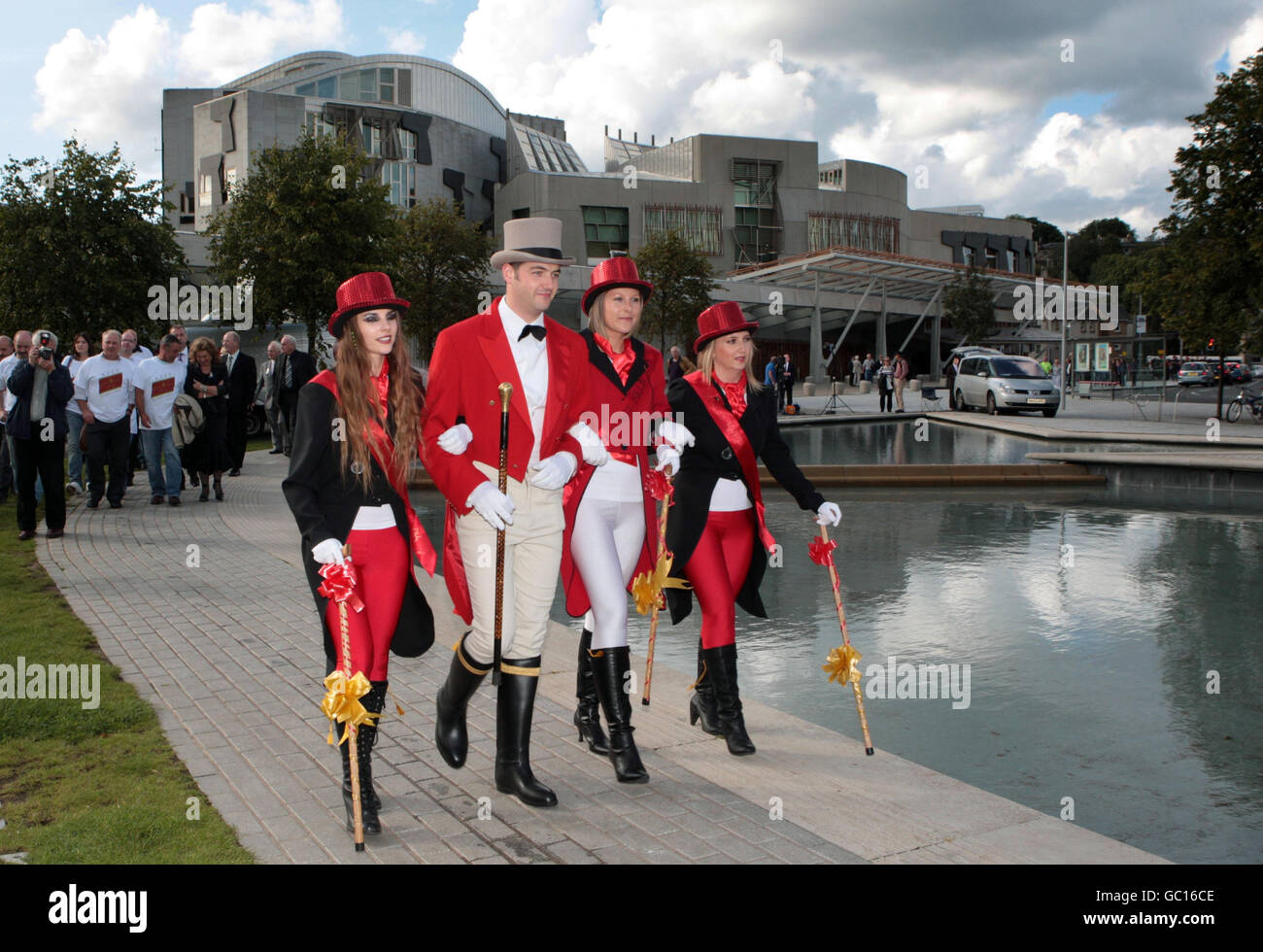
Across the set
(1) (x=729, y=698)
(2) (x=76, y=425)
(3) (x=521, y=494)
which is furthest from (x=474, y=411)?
(2) (x=76, y=425)

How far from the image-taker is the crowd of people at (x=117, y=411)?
10023 mm

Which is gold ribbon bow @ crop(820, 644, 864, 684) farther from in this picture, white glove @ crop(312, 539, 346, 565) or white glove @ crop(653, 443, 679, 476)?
white glove @ crop(312, 539, 346, 565)

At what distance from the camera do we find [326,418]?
3.82 meters

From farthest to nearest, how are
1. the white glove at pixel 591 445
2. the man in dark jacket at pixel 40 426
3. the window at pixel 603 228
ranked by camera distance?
the window at pixel 603 228 → the man in dark jacket at pixel 40 426 → the white glove at pixel 591 445

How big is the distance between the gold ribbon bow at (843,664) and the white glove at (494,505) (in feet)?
5.28

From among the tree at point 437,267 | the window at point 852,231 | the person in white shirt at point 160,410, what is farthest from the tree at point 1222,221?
the window at point 852,231

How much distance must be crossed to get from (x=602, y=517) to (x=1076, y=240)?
14065 centimetres

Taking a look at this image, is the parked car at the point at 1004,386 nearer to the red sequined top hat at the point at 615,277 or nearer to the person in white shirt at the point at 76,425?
the person in white shirt at the point at 76,425

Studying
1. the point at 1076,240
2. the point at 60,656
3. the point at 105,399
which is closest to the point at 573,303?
the point at 105,399

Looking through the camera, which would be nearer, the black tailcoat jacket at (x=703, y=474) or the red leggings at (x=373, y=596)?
the red leggings at (x=373, y=596)

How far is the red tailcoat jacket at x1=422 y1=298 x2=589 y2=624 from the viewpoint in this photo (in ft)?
13.2

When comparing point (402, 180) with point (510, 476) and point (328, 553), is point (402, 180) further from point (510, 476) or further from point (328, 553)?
point (328, 553)

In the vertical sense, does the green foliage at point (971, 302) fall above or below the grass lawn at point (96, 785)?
above
